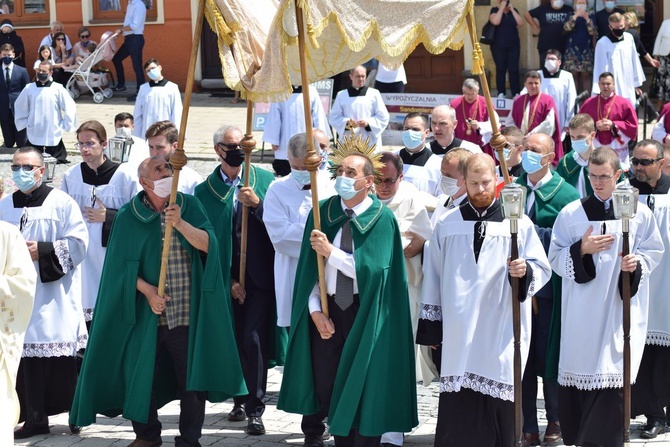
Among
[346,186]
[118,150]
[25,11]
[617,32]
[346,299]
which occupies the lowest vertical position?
[346,299]

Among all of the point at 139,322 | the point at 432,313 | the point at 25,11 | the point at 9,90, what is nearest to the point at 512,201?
the point at 432,313

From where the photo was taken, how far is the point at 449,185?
28.9 feet

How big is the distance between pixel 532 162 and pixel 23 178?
329 centimetres

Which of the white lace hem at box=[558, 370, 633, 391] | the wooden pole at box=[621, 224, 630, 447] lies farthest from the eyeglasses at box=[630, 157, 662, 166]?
the white lace hem at box=[558, 370, 633, 391]

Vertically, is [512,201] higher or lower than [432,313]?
higher

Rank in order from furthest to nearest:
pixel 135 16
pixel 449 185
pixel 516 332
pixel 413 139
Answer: pixel 135 16 < pixel 413 139 < pixel 449 185 < pixel 516 332

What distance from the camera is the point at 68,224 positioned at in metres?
8.80

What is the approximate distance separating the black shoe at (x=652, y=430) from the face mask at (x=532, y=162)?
1.78 m

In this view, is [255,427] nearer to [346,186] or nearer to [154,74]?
[346,186]

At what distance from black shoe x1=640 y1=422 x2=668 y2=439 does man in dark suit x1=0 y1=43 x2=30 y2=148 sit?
1347 cm

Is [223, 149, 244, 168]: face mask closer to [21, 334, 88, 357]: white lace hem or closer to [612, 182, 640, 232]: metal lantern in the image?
[21, 334, 88, 357]: white lace hem

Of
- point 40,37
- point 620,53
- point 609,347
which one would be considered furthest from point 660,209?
point 40,37

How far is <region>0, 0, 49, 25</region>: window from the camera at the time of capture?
2512 centimetres

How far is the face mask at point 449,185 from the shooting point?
8.76 metres
